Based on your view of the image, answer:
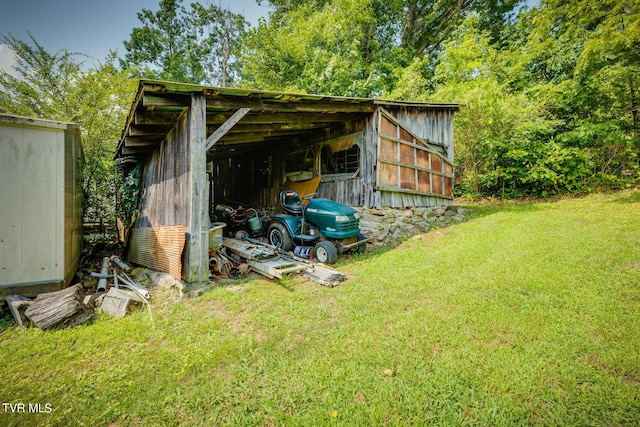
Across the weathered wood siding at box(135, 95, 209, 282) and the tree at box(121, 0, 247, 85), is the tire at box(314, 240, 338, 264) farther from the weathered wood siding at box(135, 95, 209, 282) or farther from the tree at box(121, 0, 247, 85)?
the tree at box(121, 0, 247, 85)

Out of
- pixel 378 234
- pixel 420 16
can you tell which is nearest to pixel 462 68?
pixel 420 16

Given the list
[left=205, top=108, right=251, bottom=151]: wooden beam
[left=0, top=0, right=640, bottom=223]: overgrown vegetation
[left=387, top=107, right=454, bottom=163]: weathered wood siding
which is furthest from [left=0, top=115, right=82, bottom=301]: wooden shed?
[left=387, top=107, right=454, bottom=163]: weathered wood siding

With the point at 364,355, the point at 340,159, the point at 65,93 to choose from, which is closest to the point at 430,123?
the point at 340,159

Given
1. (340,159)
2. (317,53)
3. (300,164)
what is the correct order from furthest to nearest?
(317,53), (300,164), (340,159)

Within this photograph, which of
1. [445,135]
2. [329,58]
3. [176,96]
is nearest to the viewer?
[176,96]

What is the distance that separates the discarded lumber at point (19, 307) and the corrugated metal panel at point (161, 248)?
53.5 inches

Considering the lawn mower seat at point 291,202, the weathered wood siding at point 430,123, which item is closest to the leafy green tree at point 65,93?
the lawn mower seat at point 291,202

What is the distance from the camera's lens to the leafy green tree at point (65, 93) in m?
7.46

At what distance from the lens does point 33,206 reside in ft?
9.98

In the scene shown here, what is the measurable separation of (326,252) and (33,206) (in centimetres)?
372

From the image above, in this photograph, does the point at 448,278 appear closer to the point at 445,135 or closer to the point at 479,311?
the point at 479,311

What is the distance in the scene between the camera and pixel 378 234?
595 centimetres

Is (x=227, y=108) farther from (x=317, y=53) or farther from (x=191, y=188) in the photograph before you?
(x=317, y=53)

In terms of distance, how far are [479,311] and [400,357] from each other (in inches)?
44.1
